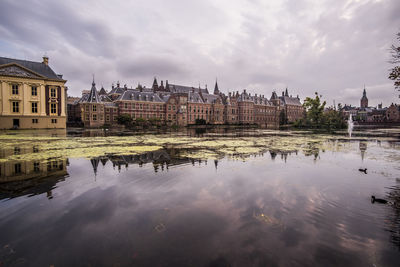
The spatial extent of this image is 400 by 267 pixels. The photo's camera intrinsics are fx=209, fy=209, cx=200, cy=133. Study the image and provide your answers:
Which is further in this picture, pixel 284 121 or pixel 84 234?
pixel 284 121

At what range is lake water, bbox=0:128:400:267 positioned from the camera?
3.84m

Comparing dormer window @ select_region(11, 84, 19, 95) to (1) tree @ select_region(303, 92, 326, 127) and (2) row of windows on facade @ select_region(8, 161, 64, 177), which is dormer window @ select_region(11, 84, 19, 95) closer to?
(2) row of windows on facade @ select_region(8, 161, 64, 177)

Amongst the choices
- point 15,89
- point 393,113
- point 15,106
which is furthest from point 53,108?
point 393,113

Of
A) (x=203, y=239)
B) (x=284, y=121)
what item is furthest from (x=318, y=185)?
(x=284, y=121)

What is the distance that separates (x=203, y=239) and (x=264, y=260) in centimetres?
124

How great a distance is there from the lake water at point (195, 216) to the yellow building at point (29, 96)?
36.3 m

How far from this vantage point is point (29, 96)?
38219mm

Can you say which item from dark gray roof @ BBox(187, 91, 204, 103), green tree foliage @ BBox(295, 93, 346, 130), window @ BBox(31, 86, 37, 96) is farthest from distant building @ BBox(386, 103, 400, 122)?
window @ BBox(31, 86, 37, 96)

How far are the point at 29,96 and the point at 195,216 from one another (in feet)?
151

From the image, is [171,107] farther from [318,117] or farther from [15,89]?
[318,117]

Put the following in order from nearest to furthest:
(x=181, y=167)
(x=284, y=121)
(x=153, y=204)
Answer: (x=153, y=204), (x=181, y=167), (x=284, y=121)

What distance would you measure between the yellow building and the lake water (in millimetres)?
36317

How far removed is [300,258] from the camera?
381cm

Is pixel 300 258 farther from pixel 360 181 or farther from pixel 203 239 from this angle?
pixel 360 181
